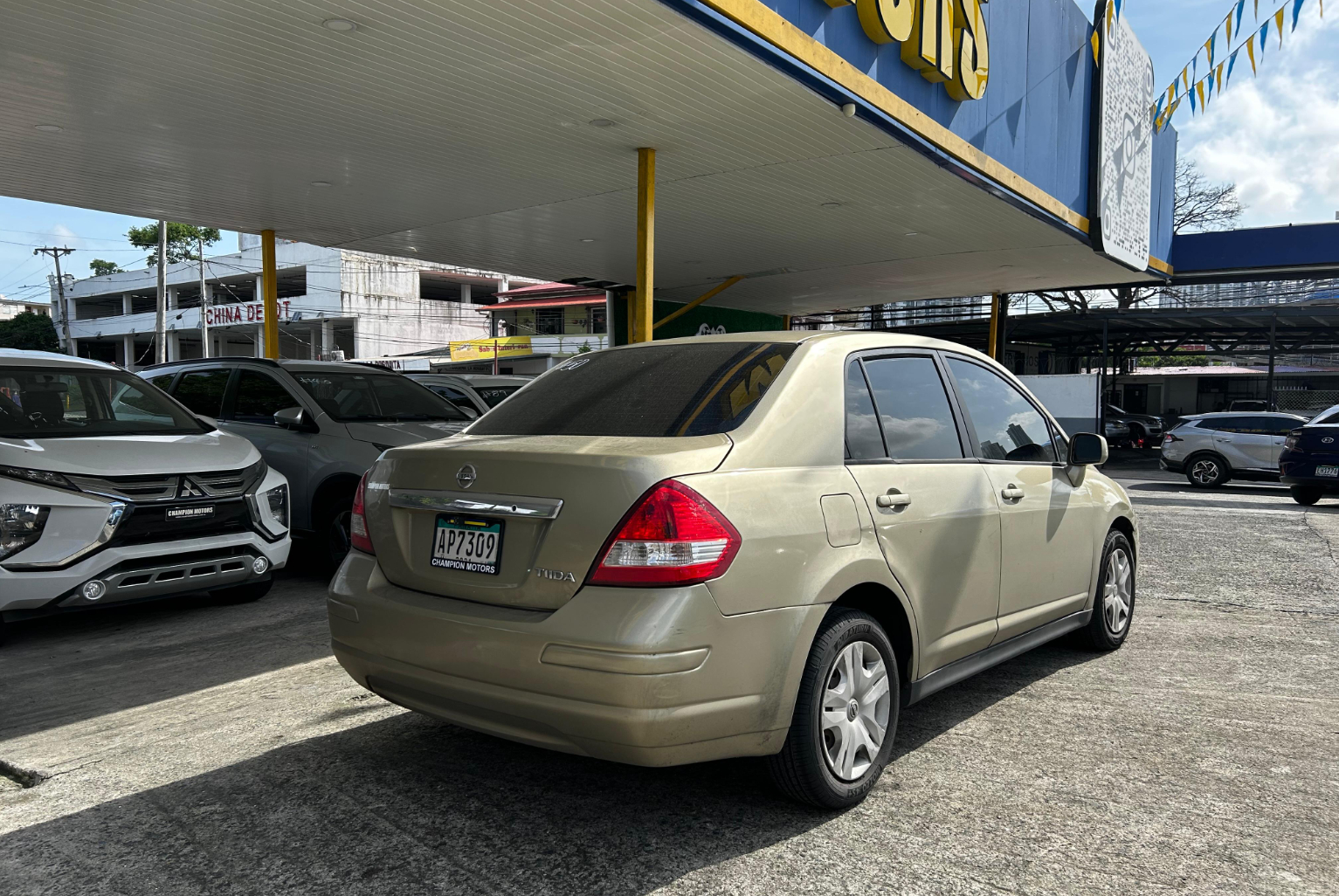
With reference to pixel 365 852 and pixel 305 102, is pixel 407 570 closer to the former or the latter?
pixel 365 852

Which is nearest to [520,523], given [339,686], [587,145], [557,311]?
[339,686]

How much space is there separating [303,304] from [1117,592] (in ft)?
182

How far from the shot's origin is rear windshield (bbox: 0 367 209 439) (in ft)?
20.4

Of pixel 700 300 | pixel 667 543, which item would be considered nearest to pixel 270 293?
pixel 700 300

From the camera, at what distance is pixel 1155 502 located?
1434cm

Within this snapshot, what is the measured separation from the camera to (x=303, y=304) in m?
54.7

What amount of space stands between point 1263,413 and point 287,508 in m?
17.0

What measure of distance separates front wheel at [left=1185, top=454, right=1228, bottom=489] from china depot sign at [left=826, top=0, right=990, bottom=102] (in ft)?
32.2

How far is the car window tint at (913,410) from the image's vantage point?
3.71 meters

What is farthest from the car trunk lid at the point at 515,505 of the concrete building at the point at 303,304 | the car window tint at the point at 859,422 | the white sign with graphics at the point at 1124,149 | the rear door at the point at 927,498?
the concrete building at the point at 303,304

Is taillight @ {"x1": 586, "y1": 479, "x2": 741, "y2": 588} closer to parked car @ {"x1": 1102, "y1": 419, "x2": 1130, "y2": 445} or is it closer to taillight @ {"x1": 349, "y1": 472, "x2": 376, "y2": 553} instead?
taillight @ {"x1": 349, "y1": 472, "x2": 376, "y2": 553}

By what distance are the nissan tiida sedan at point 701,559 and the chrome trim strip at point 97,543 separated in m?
2.80

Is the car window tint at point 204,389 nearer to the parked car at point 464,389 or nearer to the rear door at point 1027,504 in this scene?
the parked car at point 464,389

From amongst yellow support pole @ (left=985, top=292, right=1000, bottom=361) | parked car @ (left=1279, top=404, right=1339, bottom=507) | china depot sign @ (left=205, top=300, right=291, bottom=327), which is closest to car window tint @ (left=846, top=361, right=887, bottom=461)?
parked car @ (left=1279, top=404, right=1339, bottom=507)
